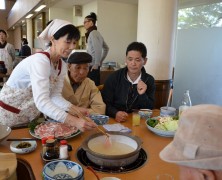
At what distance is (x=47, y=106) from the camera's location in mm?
1309

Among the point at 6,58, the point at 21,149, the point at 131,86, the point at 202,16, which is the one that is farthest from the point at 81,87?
the point at 6,58

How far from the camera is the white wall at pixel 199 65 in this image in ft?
10.3

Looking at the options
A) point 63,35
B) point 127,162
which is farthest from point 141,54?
point 127,162

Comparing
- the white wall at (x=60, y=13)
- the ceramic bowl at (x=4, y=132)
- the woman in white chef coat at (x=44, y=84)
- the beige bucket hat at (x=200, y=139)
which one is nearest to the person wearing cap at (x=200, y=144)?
the beige bucket hat at (x=200, y=139)

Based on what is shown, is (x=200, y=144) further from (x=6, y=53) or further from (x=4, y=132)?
(x=6, y=53)

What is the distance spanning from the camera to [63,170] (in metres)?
1.00

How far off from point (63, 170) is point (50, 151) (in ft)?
0.52

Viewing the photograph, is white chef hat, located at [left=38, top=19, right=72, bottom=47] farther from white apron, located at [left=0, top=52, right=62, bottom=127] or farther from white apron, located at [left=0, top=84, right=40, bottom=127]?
white apron, located at [left=0, top=84, right=40, bottom=127]

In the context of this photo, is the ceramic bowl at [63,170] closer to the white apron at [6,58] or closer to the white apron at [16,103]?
the white apron at [16,103]

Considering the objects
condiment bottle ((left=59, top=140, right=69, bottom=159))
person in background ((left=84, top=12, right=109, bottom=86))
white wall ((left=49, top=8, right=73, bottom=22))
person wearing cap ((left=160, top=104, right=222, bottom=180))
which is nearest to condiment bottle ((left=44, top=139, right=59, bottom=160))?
condiment bottle ((left=59, top=140, right=69, bottom=159))

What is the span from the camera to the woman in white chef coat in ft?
4.32

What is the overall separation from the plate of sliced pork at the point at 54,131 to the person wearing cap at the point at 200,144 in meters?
0.87

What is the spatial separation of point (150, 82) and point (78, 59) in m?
0.71

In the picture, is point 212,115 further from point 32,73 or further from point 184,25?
point 184,25
